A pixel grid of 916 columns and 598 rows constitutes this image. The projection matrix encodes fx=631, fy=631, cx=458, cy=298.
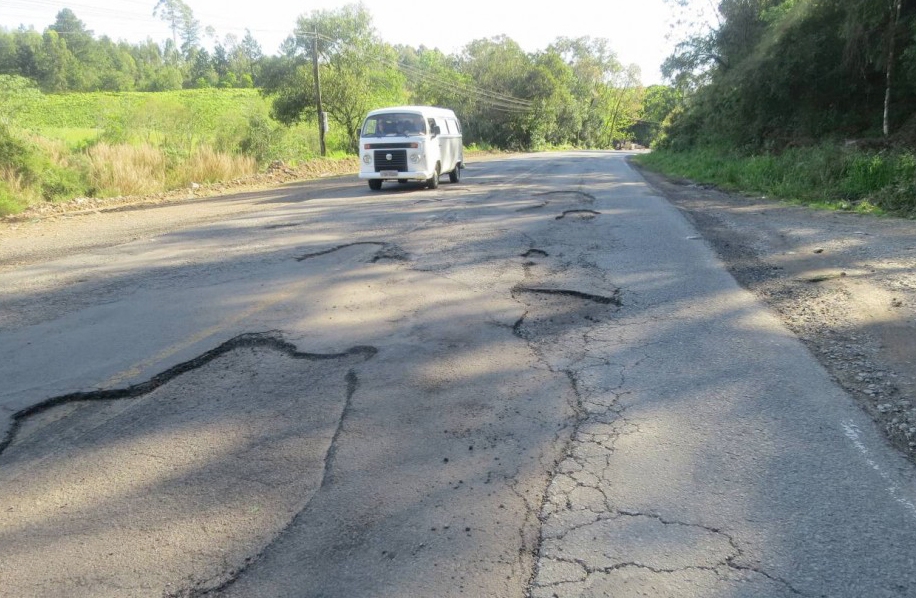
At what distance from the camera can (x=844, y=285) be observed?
6625mm

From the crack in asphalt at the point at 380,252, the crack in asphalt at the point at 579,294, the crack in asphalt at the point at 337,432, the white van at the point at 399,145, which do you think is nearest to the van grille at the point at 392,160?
the white van at the point at 399,145

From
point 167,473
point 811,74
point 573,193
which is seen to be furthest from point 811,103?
point 167,473

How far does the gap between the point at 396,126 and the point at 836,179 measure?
1041 cm

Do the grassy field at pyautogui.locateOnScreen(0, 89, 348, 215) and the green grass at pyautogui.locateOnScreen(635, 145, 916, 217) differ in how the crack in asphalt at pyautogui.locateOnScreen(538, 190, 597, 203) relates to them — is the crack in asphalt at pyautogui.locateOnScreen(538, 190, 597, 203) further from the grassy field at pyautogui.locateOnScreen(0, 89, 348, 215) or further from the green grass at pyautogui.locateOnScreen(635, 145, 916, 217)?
the grassy field at pyautogui.locateOnScreen(0, 89, 348, 215)

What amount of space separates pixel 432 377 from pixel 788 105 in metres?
24.5

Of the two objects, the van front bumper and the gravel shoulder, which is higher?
the van front bumper

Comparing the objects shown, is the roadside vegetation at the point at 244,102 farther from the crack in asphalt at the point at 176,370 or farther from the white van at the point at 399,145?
the crack in asphalt at the point at 176,370

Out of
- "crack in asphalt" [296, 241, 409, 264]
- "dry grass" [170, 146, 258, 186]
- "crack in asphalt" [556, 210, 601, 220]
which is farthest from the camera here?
"dry grass" [170, 146, 258, 186]

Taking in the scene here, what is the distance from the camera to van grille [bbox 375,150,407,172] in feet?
52.5

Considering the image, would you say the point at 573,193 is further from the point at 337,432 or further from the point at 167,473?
the point at 167,473

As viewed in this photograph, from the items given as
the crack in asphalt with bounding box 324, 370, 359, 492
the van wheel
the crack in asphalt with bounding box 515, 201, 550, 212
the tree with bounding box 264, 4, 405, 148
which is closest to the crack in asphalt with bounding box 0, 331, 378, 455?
the crack in asphalt with bounding box 324, 370, 359, 492

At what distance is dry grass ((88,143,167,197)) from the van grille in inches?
262

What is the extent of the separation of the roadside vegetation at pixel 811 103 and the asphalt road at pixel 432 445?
8931 mm

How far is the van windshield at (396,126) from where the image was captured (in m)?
16.1
